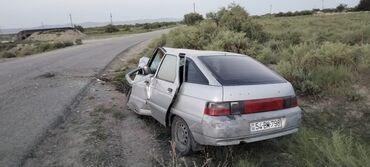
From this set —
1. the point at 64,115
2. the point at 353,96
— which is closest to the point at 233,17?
the point at 353,96

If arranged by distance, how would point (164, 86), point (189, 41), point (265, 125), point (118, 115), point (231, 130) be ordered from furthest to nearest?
point (189, 41) < point (118, 115) < point (164, 86) < point (265, 125) < point (231, 130)

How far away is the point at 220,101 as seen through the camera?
15.0ft

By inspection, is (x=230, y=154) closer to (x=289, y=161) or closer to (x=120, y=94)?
(x=289, y=161)

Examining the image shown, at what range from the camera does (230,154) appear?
503 cm

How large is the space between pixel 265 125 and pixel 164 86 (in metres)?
1.69

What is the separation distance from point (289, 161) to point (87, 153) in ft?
8.98

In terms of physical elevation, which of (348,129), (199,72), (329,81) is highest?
(199,72)

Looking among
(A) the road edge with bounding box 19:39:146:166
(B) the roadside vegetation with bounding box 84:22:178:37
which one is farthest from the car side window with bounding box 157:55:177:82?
(B) the roadside vegetation with bounding box 84:22:178:37

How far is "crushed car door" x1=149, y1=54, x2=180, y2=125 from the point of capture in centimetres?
545

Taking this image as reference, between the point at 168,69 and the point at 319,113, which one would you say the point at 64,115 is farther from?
the point at 319,113

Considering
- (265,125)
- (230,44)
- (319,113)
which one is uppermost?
(230,44)

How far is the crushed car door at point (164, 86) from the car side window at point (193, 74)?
6.4 inches

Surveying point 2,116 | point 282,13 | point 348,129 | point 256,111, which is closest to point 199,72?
point 256,111

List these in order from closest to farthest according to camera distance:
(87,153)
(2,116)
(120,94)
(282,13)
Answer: (87,153) → (2,116) → (120,94) → (282,13)
